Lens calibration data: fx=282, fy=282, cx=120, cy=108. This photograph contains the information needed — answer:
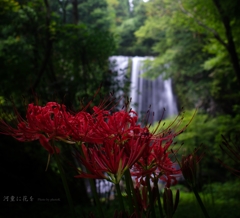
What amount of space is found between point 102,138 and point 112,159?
57mm

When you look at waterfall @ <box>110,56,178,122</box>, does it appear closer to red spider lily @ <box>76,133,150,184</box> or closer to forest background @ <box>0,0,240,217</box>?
forest background @ <box>0,0,240,217</box>

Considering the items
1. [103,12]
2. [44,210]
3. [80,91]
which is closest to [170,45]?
[103,12]

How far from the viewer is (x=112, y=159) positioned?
0.56 metres

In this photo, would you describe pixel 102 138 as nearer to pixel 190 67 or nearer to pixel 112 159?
pixel 112 159

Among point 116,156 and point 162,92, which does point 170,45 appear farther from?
point 116,156

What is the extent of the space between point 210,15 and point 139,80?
616 cm

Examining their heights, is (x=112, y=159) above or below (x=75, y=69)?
below

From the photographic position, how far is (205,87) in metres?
8.39

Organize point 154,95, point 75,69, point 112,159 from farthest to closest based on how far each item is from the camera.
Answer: point 154,95 < point 75,69 < point 112,159

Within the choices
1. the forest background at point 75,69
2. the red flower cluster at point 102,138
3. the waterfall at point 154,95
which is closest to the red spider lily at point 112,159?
the red flower cluster at point 102,138

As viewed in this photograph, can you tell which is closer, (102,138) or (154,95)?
(102,138)

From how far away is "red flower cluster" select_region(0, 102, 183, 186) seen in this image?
1.86ft

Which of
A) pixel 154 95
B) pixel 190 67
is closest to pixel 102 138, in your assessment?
pixel 190 67

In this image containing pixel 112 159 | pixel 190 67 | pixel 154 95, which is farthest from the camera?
pixel 154 95
